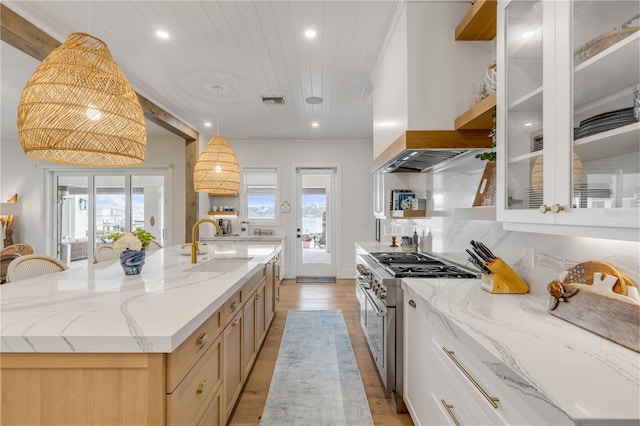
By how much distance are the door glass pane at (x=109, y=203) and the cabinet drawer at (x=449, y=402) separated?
624 centimetres

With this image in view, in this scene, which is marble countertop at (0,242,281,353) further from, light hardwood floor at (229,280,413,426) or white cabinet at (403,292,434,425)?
white cabinet at (403,292,434,425)

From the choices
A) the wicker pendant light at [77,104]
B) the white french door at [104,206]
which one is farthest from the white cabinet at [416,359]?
the white french door at [104,206]

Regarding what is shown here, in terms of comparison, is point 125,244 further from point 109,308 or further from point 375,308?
point 375,308

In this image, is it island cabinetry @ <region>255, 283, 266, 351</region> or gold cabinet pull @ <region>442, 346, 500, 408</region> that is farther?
island cabinetry @ <region>255, 283, 266, 351</region>

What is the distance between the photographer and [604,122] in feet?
3.27

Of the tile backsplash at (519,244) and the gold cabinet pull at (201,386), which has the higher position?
the tile backsplash at (519,244)

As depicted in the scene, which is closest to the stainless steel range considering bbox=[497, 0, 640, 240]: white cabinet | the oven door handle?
the oven door handle

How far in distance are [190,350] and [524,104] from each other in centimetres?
176

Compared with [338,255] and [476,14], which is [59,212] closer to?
[338,255]

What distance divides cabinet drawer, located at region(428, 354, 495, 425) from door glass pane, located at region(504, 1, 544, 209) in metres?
0.82

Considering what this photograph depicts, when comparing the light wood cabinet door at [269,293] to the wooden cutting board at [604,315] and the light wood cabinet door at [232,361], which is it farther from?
the wooden cutting board at [604,315]

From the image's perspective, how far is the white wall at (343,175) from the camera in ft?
20.3

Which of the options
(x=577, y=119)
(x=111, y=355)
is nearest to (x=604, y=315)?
(x=577, y=119)

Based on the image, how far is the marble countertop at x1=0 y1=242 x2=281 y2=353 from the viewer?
1060 millimetres
